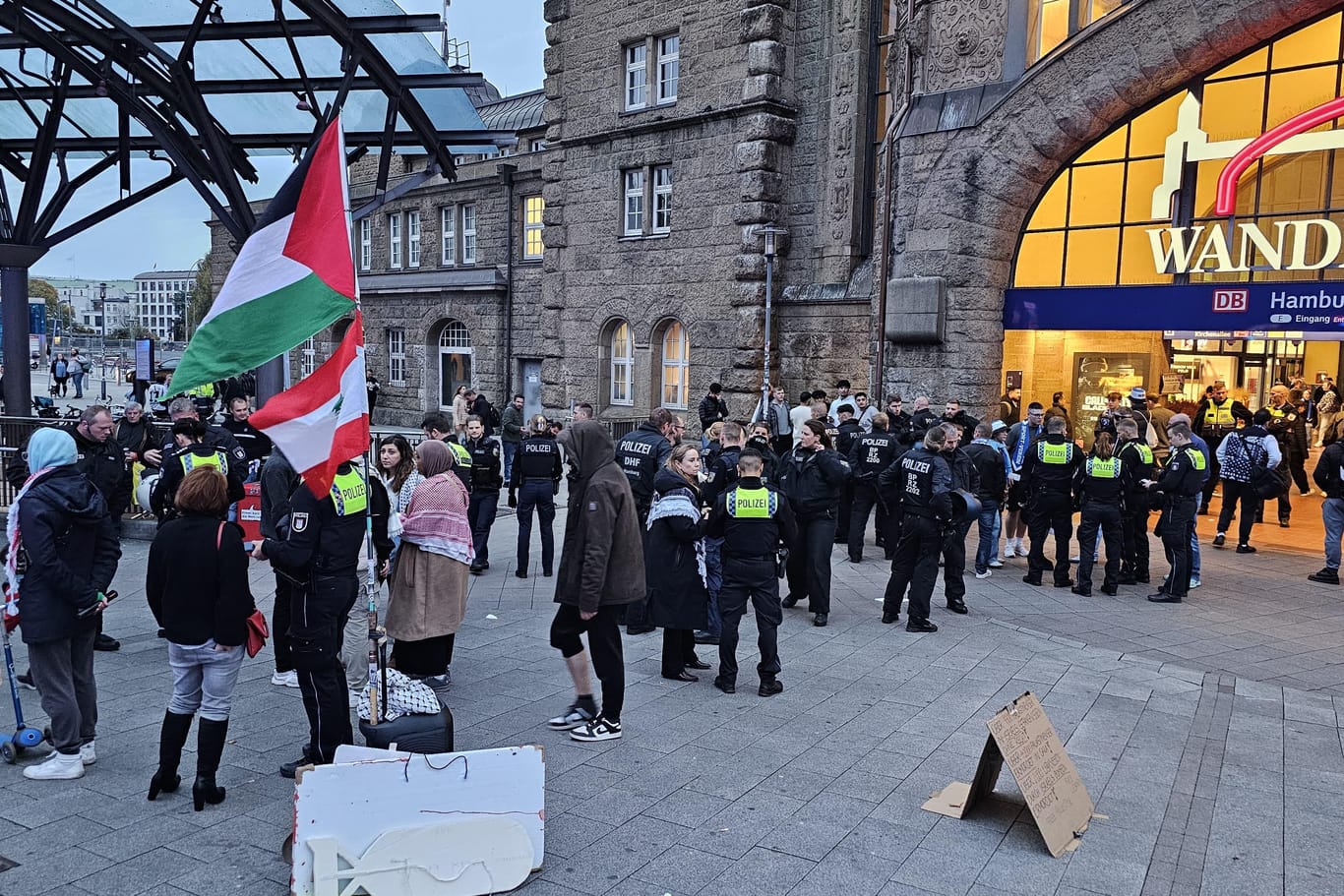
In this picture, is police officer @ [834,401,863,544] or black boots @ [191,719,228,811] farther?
police officer @ [834,401,863,544]

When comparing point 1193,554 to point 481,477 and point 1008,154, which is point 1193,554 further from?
point 481,477

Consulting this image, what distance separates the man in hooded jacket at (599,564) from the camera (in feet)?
20.2

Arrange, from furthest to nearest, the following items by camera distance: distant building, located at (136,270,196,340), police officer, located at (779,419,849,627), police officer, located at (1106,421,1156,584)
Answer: distant building, located at (136,270,196,340)
police officer, located at (1106,421,1156,584)
police officer, located at (779,419,849,627)

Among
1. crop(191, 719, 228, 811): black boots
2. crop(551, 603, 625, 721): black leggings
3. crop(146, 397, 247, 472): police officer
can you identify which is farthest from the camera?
crop(146, 397, 247, 472): police officer

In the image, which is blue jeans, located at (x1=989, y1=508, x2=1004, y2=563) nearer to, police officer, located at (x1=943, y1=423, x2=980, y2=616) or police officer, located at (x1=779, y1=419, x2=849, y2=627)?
police officer, located at (x1=943, y1=423, x2=980, y2=616)

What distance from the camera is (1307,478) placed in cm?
1842

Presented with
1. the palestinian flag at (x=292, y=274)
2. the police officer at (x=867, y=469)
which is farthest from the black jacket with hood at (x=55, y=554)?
the police officer at (x=867, y=469)

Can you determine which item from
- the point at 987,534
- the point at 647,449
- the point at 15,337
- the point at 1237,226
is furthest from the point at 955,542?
the point at 15,337

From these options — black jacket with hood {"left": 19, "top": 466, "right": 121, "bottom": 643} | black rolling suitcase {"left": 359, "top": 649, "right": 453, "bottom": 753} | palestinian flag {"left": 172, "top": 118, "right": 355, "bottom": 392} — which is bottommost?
black rolling suitcase {"left": 359, "top": 649, "right": 453, "bottom": 753}

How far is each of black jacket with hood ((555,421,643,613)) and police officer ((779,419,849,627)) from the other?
3.40 meters

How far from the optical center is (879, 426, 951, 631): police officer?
9.20 m

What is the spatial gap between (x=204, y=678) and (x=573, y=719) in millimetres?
2301

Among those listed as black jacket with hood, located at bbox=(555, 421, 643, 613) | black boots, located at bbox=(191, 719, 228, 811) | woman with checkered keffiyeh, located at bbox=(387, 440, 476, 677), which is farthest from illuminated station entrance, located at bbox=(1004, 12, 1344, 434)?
black boots, located at bbox=(191, 719, 228, 811)

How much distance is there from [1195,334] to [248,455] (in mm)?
13342
